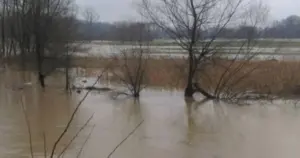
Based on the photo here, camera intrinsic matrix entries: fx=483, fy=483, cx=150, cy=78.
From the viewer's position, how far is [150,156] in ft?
30.2

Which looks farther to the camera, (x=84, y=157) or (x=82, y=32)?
(x=82, y=32)

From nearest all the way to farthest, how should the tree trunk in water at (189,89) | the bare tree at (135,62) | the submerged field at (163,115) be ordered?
the submerged field at (163,115) → the tree trunk in water at (189,89) → the bare tree at (135,62)

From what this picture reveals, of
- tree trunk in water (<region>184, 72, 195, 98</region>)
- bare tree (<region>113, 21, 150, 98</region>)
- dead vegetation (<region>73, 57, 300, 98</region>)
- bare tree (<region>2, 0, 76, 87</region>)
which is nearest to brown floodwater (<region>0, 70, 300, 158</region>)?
tree trunk in water (<region>184, 72, 195, 98</region>)

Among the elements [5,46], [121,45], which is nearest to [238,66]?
[121,45]

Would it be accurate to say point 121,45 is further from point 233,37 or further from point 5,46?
point 5,46

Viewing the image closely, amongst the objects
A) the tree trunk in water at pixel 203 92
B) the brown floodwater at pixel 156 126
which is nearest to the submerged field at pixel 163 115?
the brown floodwater at pixel 156 126

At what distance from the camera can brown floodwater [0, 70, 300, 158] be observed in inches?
380

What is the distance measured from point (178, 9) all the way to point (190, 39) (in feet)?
3.90

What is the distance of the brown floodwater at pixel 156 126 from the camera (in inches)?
380

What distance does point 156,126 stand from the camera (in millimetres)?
12312

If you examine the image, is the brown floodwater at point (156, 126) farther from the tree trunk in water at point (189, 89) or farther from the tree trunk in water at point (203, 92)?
the tree trunk in water at point (203, 92)

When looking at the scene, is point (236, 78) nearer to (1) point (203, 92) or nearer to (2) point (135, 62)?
(1) point (203, 92)

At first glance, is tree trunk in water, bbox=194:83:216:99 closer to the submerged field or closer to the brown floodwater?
the submerged field

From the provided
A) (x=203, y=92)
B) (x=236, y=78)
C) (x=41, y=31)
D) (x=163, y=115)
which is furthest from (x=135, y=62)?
(x=41, y=31)
